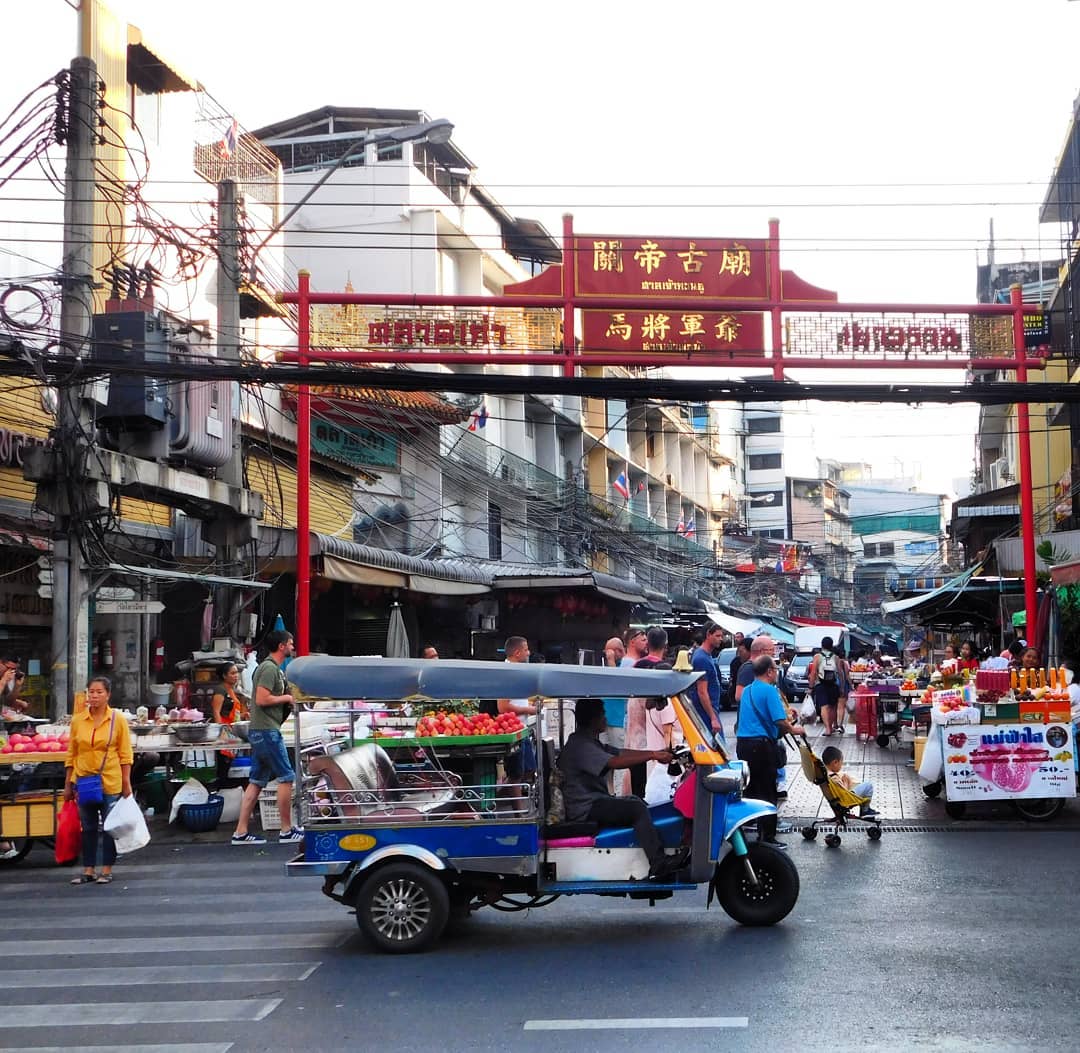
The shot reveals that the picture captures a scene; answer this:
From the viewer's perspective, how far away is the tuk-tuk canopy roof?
26.5 ft

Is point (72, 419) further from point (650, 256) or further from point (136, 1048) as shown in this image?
point (136, 1048)

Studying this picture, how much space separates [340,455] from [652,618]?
71.9ft

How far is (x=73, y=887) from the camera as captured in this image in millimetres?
11070

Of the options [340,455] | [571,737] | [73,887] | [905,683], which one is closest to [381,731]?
[73,887]

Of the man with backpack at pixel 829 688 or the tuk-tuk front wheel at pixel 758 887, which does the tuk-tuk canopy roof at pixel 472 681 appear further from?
the man with backpack at pixel 829 688

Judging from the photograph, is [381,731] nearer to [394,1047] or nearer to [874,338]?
[394,1047]

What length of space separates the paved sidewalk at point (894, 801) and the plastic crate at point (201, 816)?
19.5ft

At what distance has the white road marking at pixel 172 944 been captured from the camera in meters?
8.38

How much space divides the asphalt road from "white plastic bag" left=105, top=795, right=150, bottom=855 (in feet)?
1.70

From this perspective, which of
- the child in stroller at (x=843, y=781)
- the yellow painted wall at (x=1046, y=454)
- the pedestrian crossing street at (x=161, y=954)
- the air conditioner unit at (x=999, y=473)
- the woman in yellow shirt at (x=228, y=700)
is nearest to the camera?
the pedestrian crossing street at (x=161, y=954)

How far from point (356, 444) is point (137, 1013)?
23827 millimetres

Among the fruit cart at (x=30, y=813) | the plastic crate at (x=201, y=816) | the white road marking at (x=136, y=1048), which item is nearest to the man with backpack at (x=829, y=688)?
the plastic crate at (x=201, y=816)

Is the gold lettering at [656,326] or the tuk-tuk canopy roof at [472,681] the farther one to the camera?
the gold lettering at [656,326]

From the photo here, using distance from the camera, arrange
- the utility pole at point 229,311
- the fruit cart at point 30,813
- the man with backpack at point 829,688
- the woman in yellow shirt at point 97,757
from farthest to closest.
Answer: the man with backpack at point 829,688
the utility pole at point 229,311
the fruit cart at point 30,813
the woman in yellow shirt at point 97,757
